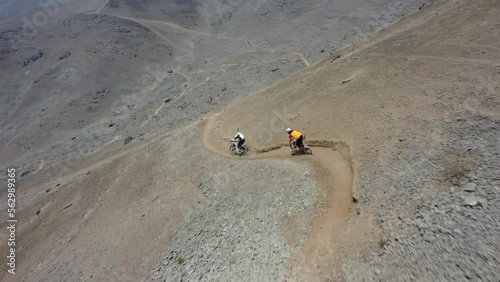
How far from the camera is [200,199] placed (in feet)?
72.8

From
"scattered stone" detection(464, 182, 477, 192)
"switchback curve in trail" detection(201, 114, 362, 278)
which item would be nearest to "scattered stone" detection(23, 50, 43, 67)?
"switchback curve in trail" detection(201, 114, 362, 278)

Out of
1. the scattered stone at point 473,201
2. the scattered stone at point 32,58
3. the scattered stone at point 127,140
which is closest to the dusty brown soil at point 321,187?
the scattered stone at point 473,201

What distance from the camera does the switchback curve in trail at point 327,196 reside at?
13648mm

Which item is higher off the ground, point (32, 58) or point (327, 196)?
point (32, 58)

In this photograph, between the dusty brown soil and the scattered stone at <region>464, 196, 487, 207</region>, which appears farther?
the dusty brown soil

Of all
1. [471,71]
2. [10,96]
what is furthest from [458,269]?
[10,96]

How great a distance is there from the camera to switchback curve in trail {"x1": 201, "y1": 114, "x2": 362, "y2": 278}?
13.6 m

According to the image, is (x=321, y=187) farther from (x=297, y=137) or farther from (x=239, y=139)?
(x=239, y=139)

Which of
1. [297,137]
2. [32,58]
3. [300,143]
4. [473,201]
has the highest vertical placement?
[32,58]

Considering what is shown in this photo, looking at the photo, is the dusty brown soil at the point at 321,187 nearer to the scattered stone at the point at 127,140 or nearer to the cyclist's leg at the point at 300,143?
the cyclist's leg at the point at 300,143

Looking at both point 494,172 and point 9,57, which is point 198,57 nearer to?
point 9,57

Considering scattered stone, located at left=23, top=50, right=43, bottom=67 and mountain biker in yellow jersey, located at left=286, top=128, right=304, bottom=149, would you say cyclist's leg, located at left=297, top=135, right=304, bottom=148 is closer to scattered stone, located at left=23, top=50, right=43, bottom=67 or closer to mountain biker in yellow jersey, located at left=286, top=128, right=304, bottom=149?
mountain biker in yellow jersey, located at left=286, top=128, right=304, bottom=149

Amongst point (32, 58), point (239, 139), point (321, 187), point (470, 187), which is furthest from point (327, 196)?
point (32, 58)

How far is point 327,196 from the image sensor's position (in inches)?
679
